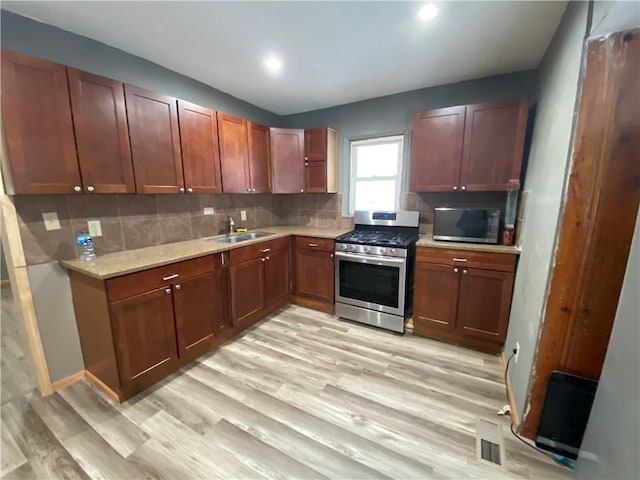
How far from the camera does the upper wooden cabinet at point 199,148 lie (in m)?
2.22

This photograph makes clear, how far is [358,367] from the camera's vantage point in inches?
81.4

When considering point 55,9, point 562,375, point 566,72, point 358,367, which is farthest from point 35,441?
point 566,72

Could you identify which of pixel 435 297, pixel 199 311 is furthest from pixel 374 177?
pixel 199 311

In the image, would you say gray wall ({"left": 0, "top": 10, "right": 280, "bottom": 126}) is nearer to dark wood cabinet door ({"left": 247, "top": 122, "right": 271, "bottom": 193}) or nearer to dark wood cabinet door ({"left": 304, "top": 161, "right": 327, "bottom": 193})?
dark wood cabinet door ({"left": 247, "top": 122, "right": 271, "bottom": 193})

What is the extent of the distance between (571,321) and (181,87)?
3.42 m

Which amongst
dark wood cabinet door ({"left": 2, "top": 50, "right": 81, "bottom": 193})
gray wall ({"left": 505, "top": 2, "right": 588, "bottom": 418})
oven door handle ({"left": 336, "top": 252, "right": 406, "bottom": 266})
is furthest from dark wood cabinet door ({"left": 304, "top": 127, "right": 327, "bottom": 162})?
dark wood cabinet door ({"left": 2, "top": 50, "right": 81, "bottom": 193})

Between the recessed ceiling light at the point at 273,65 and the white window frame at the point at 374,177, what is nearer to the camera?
the recessed ceiling light at the point at 273,65

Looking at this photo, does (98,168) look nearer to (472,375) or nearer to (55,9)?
(55,9)

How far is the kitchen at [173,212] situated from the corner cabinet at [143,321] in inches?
7.9

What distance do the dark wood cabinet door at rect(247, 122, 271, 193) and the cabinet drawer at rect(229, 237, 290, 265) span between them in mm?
673

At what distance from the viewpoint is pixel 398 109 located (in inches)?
114

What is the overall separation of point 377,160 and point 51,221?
10.2 feet

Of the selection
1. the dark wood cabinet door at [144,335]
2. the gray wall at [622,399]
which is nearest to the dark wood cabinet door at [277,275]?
the dark wood cabinet door at [144,335]

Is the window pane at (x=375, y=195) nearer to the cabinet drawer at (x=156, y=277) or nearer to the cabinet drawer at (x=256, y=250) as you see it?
the cabinet drawer at (x=256, y=250)
